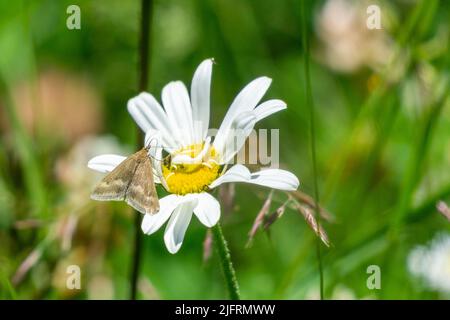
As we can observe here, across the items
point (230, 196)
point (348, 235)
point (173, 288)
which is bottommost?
point (173, 288)

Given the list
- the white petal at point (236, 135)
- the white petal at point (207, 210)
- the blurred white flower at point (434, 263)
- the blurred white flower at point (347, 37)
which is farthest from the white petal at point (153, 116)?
the blurred white flower at point (347, 37)

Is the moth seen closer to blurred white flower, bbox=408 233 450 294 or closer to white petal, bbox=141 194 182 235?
white petal, bbox=141 194 182 235

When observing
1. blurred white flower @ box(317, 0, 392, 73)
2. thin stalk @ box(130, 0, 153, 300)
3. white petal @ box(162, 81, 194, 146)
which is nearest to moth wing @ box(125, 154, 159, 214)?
white petal @ box(162, 81, 194, 146)

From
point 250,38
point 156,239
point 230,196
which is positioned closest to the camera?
point 230,196

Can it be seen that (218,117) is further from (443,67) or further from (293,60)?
(443,67)

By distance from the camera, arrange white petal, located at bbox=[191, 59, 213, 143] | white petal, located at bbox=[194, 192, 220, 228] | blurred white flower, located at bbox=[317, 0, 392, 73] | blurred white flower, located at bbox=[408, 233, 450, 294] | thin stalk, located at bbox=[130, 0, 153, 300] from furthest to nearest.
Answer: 1. blurred white flower, located at bbox=[317, 0, 392, 73]
2. blurred white flower, located at bbox=[408, 233, 450, 294]
3. thin stalk, located at bbox=[130, 0, 153, 300]
4. white petal, located at bbox=[191, 59, 213, 143]
5. white petal, located at bbox=[194, 192, 220, 228]

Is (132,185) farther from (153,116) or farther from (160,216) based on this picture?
(153,116)
